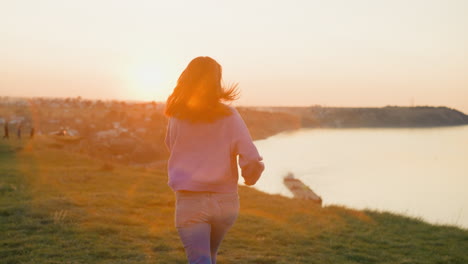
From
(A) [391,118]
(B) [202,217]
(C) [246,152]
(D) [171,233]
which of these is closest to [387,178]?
(D) [171,233]

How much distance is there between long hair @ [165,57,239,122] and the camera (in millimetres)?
2992

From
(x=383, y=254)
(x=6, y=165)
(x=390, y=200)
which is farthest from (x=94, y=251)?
(x=390, y=200)

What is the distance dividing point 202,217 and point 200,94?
3.02ft

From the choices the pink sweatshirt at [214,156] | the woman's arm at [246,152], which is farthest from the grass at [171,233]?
the woman's arm at [246,152]

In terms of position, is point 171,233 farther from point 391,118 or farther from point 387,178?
point 391,118

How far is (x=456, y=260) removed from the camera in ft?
28.2

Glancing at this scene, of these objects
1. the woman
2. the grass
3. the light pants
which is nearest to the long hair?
the woman

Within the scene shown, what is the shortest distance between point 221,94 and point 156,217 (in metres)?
8.77

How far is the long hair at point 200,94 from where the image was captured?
2992 millimetres

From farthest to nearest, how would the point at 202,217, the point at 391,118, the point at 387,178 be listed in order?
the point at 391,118 < the point at 387,178 < the point at 202,217

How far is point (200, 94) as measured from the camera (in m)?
3.04

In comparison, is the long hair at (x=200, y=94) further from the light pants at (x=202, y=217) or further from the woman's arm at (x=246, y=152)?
the light pants at (x=202, y=217)

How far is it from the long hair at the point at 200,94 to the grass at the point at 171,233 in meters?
4.51

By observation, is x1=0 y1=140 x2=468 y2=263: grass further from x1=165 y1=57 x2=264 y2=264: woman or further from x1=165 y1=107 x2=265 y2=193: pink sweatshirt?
x1=165 y1=107 x2=265 y2=193: pink sweatshirt
